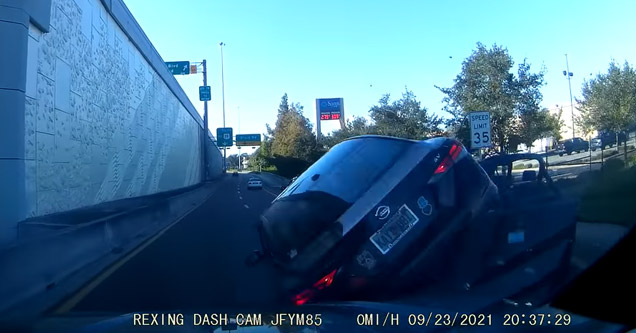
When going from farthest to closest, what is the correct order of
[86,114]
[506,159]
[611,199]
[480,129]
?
[86,114], [480,129], [611,199], [506,159]

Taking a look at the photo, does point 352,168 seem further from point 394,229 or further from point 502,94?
point 502,94

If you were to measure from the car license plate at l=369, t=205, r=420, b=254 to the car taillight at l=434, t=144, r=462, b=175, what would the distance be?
470mm

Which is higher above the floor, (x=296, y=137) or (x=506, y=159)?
(x=296, y=137)

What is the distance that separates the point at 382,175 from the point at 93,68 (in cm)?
1619

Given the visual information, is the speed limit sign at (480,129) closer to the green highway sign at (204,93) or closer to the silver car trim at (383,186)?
the silver car trim at (383,186)

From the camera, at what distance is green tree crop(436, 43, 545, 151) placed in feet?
67.6

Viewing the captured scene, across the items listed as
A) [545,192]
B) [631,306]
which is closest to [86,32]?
[545,192]

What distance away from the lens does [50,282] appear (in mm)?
8133

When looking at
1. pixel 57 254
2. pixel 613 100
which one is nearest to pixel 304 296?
pixel 57 254

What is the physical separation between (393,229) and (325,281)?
0.67 metres

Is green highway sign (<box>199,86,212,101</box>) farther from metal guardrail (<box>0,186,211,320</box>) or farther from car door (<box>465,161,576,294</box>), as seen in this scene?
car door (<box>465,161,576,294</box>)

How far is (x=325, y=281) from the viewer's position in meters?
4.43

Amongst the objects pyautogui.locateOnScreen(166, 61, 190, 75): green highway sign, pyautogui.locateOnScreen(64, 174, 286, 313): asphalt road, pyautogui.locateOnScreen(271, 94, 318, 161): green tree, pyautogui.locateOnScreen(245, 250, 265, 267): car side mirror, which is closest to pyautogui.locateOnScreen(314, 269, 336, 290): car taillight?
pyautogui.locateOnScreen(245, 250, 265, 267): car side mirror

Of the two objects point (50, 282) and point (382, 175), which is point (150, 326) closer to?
point (382, 175)
